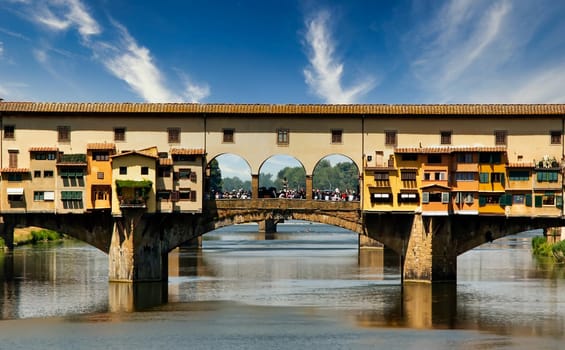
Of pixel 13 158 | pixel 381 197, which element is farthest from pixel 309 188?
pixel 13 158

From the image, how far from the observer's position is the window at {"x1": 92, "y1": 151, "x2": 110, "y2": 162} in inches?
2279

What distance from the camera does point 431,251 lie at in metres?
57.2

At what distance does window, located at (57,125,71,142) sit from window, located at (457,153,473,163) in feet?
93.0

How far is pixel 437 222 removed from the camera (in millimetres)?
57594

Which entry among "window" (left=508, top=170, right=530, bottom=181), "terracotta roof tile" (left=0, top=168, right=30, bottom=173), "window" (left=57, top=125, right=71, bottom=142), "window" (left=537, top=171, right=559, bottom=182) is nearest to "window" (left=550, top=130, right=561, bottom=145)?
"window" (left=537, top=171, right=559, bottom=182)

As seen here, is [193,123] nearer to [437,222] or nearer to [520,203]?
[437,222]

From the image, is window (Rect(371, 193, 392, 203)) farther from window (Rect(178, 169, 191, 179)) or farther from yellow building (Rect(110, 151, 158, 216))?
yellow building (Rect(110, 151, 158, 216))

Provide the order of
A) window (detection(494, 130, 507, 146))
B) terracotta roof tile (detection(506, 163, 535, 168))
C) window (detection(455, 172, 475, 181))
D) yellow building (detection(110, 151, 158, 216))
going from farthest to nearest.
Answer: window (detection(494, 130, 507, 146)), window (detection(455, 172, 475, 181)), terracotta roof tile (detection(506, 163, 535, 168)), yellow building (detection(110, 151, 158, 216))

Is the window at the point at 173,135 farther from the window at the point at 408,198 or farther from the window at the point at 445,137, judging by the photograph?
the window at the point at 445,137

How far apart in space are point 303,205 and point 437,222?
9775mm

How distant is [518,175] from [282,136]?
17.2m

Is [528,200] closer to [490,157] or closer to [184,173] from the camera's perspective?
[490,157]

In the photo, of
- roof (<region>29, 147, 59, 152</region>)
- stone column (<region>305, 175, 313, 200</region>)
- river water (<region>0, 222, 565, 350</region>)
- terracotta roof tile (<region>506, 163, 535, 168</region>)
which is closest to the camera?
river water (<region>0, 222, 565, 350</region>)

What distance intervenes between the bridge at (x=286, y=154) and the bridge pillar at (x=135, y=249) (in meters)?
0.09
